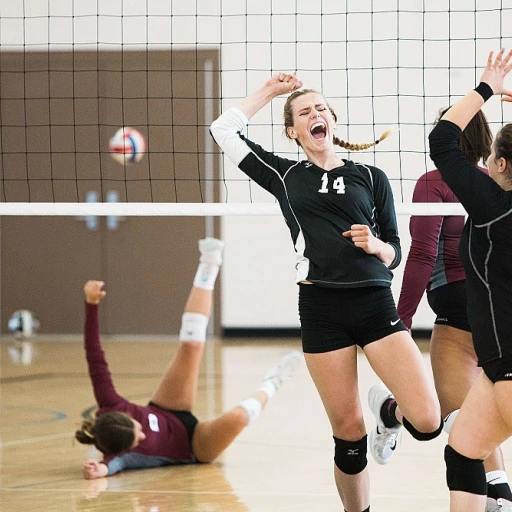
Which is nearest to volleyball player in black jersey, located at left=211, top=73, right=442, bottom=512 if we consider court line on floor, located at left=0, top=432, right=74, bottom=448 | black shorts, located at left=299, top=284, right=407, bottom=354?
black shorts, located at left=299, top=284, right=407, bottom=354

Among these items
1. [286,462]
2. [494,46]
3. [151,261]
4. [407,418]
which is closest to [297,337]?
[151,261]

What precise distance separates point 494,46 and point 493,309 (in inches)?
295

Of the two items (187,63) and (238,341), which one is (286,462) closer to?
(238,341)

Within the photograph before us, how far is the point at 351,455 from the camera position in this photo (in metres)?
3.73

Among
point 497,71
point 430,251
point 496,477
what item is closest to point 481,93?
point 497,71

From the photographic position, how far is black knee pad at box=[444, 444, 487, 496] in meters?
3.14

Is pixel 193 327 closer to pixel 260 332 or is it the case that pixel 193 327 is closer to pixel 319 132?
pixel 319 132

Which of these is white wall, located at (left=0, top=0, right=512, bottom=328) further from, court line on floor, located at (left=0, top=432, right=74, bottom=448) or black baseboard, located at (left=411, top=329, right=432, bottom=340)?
court line on floor, located at (left=0, top=432, right=74, bottom=448)

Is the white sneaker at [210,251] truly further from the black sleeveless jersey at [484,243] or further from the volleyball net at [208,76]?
the volleyball net at [208,76]

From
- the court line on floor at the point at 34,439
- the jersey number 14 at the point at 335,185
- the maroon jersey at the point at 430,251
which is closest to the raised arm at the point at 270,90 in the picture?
the jersey number 14 at the point at 335,185

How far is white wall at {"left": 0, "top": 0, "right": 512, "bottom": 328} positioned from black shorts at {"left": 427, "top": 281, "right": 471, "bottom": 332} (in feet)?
16.5

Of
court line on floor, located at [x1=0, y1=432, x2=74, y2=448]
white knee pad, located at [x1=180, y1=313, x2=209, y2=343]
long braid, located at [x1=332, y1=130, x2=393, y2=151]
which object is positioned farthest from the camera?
court line on floor, located at [x1=0, y1=432, x2=74, y2=448]

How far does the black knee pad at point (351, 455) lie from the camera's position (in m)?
3.73

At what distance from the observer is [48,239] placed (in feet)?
38.7
